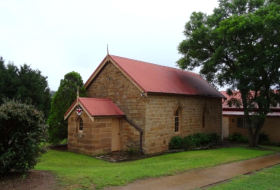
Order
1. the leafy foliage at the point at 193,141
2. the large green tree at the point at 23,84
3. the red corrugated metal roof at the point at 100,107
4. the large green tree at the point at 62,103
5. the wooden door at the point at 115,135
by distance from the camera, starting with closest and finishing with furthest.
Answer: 1. the red corrugated metal roof at the point at 100,107
2. the wooden door at the point at 115,135
3. the large green tree at the point at 62,103
4. the leafy foliage at the point at 193,141
5. the large green tree at the point at 23,84

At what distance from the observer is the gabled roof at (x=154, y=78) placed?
19.1m

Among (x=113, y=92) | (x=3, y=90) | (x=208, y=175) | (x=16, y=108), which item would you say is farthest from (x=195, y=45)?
(x=3, y=90)

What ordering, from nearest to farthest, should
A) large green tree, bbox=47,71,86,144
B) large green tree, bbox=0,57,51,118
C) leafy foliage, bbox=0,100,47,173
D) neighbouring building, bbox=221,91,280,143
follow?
leafy foliage, bbox=0,100,47,173, large green tree, bbox=47,71,86,144, large green tree, bbox=0,57,51,118, neighbouring building, bbox=221,91,280,143

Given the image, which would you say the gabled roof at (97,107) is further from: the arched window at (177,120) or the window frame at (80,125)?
the arched window at (177,120)

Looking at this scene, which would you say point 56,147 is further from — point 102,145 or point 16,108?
point 16,108

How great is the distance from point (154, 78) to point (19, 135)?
12.7 m

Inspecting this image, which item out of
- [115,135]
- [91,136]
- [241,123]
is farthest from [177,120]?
[241,123]

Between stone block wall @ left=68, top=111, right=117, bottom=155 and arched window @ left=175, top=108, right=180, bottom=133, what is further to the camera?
arched window @ left=175, top=108, right=180, bottom=133

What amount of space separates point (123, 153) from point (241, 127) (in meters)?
16.5

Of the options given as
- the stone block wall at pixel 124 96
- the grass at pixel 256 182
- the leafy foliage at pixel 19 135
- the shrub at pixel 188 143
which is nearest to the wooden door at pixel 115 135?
the stone block wall at pixel 124 96

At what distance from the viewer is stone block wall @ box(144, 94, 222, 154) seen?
61.4 ft

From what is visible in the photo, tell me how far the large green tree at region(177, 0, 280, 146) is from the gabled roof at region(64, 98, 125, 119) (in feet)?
26.5

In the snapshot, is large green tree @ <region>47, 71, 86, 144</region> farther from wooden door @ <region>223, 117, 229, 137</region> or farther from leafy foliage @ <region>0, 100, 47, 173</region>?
wooden door @ <region>223, 117, 229, 137</region>

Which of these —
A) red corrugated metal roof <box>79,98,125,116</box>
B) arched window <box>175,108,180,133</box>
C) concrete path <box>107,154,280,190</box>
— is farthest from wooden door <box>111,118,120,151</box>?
concrete path <box>107,154,280,190</box>
